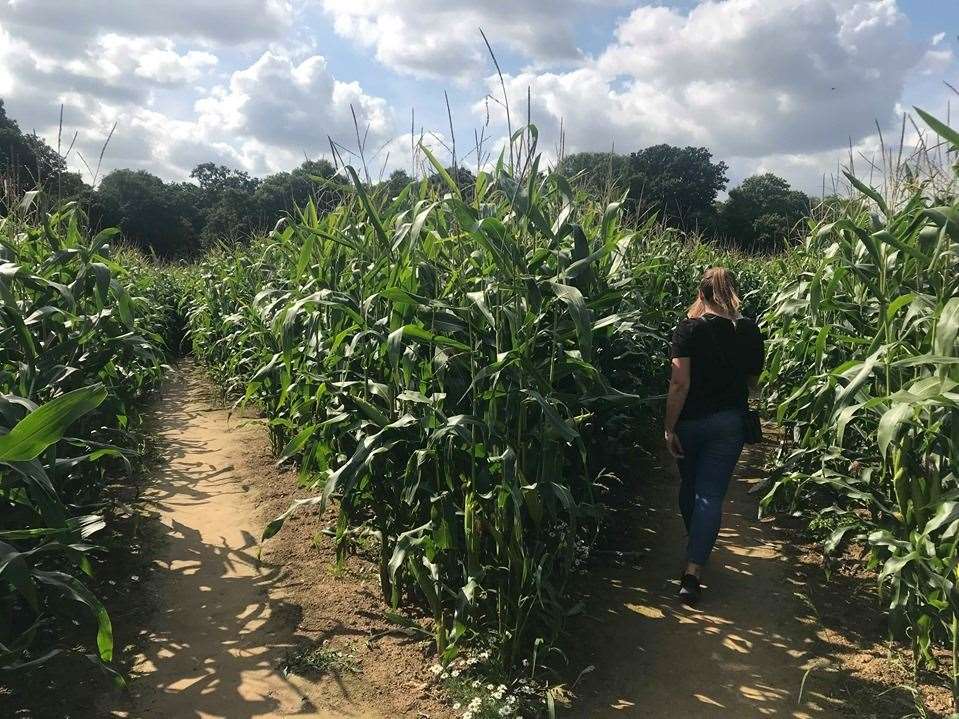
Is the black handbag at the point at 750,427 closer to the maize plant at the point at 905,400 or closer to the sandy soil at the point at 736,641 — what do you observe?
the maize plant at the point at 905,400

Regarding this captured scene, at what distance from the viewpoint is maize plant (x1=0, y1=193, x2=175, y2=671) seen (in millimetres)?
1860

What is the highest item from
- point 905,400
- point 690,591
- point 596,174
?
point 596,174

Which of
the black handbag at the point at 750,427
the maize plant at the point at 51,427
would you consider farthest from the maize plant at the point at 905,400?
the maize plant at the point at 51,427

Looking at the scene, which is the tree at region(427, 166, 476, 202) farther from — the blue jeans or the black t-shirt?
the blue jeans

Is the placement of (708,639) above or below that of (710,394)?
below

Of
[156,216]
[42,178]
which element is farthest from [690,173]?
[42,178]

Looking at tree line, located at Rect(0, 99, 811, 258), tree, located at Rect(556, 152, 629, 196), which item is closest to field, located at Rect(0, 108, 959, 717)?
tree, located at Rect(556, 152, 629, 196)

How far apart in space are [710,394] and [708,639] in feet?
4.09

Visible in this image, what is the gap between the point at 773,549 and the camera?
12.9 ft

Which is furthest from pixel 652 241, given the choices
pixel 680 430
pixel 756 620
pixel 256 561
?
pixel 256 561

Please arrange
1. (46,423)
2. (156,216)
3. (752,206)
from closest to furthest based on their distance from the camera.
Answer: (46,423) < (156,216) < (752,206)

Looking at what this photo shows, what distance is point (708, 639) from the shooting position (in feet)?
9.98

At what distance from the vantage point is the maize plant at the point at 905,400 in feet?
7.06

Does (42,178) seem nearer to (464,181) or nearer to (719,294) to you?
(464,181)
